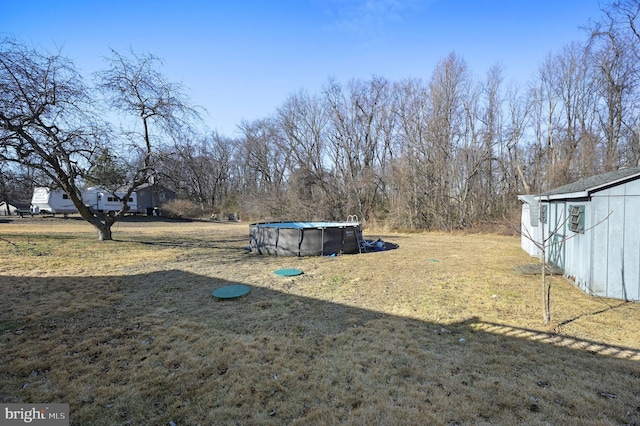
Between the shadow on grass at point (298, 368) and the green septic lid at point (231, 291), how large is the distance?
0.67 metres

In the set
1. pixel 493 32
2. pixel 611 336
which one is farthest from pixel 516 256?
pixel 493 32

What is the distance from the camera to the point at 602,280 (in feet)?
18.3

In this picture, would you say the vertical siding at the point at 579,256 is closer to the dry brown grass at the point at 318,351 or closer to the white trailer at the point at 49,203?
the dry brown grass at the point at 318,351

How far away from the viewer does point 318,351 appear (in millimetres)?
3631

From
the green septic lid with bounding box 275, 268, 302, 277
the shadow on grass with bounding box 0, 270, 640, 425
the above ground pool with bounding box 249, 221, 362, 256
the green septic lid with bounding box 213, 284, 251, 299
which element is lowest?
the shadow on grass with bounding box 0, 270, 640, 425

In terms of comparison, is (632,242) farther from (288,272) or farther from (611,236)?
(288,272)

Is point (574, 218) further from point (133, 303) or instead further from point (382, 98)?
point (382, 98)

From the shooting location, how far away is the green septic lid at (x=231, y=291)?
18.7 ft

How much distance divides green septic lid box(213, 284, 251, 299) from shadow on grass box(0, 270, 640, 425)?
67 centimetres

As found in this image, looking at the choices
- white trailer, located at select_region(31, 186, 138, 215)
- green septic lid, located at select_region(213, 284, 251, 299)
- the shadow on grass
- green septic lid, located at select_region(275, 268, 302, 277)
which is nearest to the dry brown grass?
the shadow on grass

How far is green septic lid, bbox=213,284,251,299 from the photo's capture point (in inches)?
224

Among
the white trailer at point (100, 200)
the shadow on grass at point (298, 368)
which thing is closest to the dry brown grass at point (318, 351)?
the shadow on grass at point (298, 368)

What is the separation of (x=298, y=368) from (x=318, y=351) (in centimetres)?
46

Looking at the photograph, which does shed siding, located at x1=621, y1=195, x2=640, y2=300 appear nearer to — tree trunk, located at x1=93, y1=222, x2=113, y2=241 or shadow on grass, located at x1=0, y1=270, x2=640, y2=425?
shadow on grass, located at x1=0, y1=270, x2=640, y2=425
